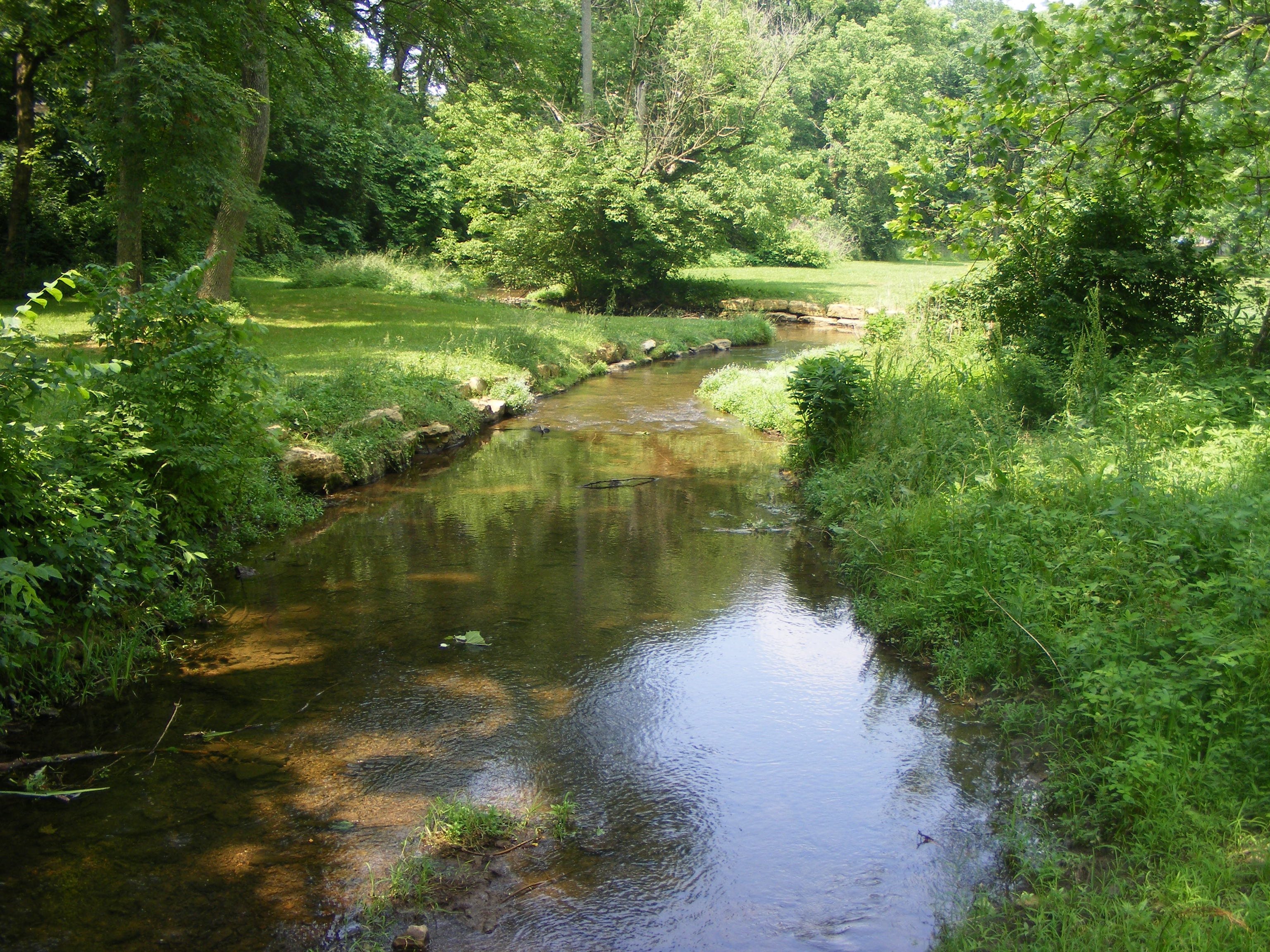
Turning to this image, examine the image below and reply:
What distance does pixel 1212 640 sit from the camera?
14.3ft

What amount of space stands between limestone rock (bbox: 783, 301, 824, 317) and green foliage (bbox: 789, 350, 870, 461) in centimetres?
1895

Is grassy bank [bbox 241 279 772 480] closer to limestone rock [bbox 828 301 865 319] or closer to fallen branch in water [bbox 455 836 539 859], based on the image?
limestone rock [bbox 828 301 865 319]

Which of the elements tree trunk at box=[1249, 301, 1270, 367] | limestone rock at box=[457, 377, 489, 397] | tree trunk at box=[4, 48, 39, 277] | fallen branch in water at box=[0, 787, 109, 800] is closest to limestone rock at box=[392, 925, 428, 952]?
fallen branch in water at box=[0, 787, 109, 800]

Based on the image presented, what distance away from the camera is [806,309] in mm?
29312

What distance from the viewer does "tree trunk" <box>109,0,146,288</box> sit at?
11805 mm

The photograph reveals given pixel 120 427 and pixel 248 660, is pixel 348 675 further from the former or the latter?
pixel 120 427

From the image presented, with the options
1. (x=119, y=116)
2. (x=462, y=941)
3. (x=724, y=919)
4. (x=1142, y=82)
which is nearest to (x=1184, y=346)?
(x=1142, y=82)

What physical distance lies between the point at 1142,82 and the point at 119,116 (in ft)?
40.0

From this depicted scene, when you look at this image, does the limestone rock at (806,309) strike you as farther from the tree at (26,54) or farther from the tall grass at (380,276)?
the tree at (26,54)

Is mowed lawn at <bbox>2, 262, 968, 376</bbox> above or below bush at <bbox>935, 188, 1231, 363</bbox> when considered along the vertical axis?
below

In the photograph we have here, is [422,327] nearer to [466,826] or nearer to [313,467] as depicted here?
[313,467]

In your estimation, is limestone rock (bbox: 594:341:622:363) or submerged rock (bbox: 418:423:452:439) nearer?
submerged rock (bbox: 418:423:452:439)

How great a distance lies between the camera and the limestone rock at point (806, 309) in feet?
95.1

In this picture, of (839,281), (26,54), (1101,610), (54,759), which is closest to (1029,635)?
(1101,610)
